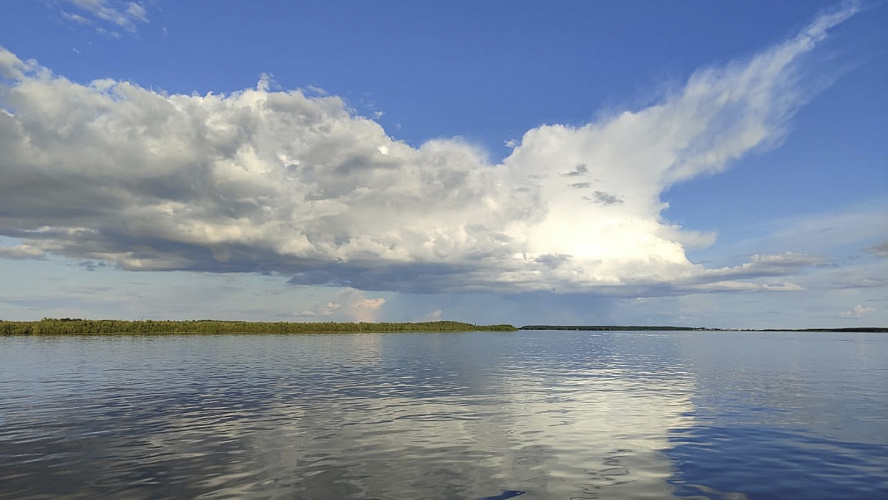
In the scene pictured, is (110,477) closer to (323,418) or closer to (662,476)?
(323,418)

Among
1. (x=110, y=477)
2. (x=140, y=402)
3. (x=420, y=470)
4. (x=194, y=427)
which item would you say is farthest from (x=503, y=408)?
(x=140, y=402)

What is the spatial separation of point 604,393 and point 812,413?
49.0ft

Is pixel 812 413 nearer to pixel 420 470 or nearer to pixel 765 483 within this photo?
pixel 765 483

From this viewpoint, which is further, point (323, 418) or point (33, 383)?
point (33, 383)

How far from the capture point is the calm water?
19.4 meters

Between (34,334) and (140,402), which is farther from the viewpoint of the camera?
(34,334)

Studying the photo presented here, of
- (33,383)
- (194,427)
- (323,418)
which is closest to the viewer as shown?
(194,427)

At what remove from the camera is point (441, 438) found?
27172 millimetres

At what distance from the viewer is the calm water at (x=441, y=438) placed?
19391 mm

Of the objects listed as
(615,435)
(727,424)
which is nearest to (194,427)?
(615,435)

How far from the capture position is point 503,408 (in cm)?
3722

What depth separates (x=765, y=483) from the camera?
66.0 feet

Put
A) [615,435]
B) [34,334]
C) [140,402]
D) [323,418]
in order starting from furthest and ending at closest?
[34,334], [140,402], [323,418], [615,435]

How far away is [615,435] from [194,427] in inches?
948
